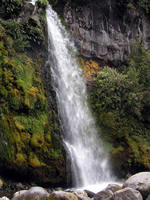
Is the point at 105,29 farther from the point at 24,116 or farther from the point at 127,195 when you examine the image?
the point at 127,195

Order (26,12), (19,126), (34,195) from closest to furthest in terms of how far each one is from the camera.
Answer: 1. (34,195)
2. (19,126)
3. (26,12)

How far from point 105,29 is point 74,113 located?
755 cm

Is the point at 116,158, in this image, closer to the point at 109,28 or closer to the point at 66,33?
the point at 66,33

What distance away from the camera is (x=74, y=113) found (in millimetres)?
11398

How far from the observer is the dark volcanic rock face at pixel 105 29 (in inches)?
600

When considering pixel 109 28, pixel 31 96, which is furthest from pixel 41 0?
pixel 31 96

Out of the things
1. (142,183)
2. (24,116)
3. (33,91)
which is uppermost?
(33,91)

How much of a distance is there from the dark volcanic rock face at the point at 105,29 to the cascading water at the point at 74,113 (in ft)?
4.01

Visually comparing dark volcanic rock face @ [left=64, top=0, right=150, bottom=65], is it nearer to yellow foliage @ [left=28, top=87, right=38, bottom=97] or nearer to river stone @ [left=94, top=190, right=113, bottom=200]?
yellow foliage @ [left=28, top=87, right=38, bottom=97]

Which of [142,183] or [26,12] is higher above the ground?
[26,12]

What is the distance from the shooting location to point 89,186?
918cm

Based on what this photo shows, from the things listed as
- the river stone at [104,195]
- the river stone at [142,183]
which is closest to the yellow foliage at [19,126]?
the river stone at [104,195]

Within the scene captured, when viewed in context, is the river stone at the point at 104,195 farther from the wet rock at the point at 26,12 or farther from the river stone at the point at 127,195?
the wet rock at the point at 26,12

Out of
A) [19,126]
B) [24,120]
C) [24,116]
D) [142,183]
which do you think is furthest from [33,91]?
[142,183]
